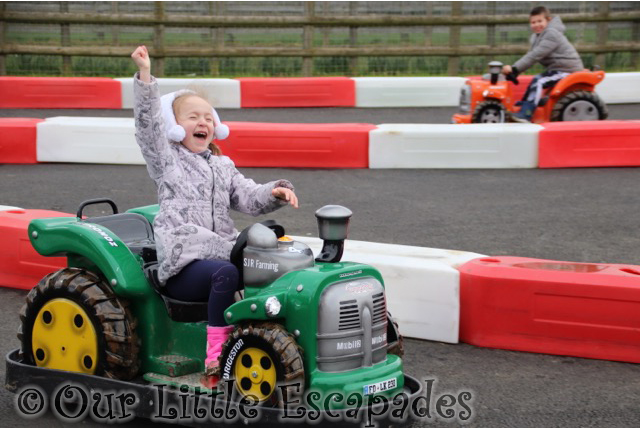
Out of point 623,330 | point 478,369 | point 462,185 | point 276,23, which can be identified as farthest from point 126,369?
point 276,23

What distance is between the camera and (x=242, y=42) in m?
16.0

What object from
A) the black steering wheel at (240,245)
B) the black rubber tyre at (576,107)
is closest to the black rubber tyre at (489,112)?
the black rubber tyre at (576,107)

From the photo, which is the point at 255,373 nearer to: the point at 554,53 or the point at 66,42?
the point at 554,53

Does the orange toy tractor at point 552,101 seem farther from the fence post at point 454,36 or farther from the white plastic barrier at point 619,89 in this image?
the fence post at point 454,36

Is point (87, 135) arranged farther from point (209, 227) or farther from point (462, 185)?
point (209, 227)

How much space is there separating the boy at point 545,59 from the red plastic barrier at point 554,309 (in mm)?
5938

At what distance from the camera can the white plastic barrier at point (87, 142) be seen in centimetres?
912

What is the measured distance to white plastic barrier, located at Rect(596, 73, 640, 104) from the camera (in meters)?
13.4

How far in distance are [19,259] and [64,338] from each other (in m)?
1.89

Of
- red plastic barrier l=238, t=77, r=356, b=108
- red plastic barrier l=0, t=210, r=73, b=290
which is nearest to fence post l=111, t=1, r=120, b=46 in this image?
red plastic barrier l=238, t=77, r=356, b=108

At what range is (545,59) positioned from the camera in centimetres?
1086

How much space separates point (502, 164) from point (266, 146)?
216 cm

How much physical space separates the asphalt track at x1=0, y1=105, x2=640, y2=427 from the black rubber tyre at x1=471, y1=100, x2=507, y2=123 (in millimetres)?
1542

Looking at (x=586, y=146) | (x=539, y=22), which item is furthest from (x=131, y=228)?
(x=539, y=22)
